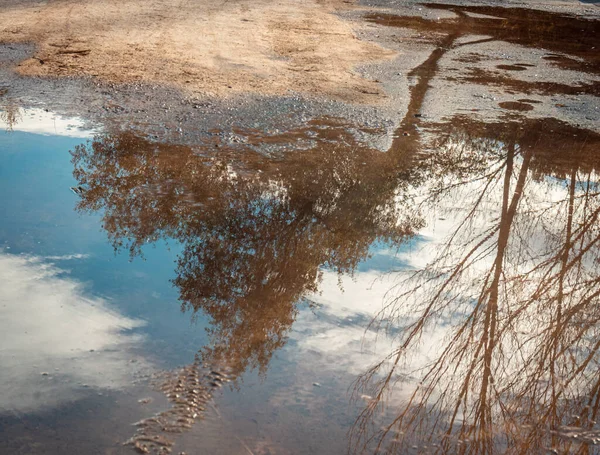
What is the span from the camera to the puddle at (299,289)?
3.18 metres

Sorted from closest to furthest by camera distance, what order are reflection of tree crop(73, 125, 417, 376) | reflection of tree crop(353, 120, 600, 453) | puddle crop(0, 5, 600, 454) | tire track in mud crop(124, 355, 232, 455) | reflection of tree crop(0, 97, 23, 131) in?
tire track in mud crop(124, 355, 232, 455)
puddle crop(0, 5, 600, 454)
reflection of tree crop(353, 120, 600, 453)
reflection of tree crop(73, 125, 417, 376)
reflection of tree crop(0, 97, 23, 131)

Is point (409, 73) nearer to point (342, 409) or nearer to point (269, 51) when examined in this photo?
point (269, 51)

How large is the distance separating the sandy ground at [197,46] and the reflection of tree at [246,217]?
6.85 feet

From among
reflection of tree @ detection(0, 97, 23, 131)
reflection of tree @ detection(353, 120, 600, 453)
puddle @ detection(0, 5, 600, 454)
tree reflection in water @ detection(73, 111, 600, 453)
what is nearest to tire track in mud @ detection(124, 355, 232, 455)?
puddle @ detection(0, 5, 600, 454)

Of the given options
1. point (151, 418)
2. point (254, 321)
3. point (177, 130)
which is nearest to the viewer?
point (151, 418)

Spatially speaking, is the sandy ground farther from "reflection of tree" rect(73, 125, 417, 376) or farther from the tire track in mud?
the tire track in mud

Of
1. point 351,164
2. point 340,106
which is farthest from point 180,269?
point 340,106

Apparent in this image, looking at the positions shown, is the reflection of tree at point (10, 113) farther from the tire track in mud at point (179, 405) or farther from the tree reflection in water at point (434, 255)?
the tire track in mud at point (179, 405)

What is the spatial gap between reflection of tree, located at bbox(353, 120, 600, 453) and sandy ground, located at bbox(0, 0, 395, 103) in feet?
8.42

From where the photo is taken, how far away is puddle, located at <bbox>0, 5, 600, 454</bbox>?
3.18 metres

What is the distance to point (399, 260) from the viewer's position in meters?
4.78

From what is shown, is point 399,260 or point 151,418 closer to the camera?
point 151,418

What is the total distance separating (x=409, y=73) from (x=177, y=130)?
4004mm

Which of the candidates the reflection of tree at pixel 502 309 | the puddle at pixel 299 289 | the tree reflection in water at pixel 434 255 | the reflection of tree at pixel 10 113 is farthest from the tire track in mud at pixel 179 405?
the reflection of tree at pixel 10 113
